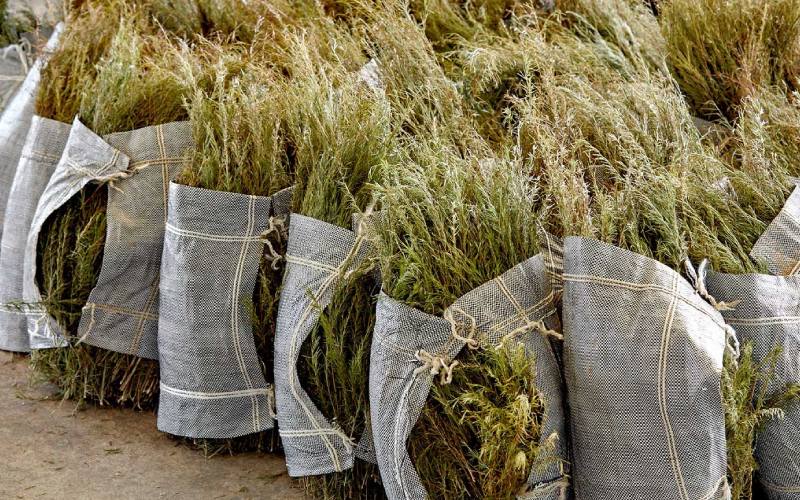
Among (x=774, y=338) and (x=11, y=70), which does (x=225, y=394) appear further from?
(x=11, y=70)

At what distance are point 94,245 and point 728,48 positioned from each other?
6.40 feet

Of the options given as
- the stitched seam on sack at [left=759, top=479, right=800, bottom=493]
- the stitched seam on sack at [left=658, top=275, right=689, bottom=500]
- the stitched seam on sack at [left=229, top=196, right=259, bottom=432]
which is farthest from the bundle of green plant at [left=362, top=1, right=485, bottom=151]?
the stitched seam on sack at [left=759, top=479, right=800, bottom=493]

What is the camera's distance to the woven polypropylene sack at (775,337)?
2.04 meters

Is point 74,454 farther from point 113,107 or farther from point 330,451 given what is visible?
point 113,107

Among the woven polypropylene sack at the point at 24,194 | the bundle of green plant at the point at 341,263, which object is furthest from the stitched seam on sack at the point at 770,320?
the woven polypropylene sack at the point at 24,194

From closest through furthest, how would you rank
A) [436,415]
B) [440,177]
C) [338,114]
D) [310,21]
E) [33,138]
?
1. [436,415]
2. [440,177]
3. [338,114]
4. [33,138]
5. [310,21]

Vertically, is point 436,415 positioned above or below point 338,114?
below

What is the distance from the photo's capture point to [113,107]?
2838 millimetres

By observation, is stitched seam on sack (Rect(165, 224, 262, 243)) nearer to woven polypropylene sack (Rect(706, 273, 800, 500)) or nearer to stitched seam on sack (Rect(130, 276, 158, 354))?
stitched seam on sack (Rect(130, 276, 158, 354))

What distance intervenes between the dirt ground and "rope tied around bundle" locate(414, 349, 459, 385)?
0.68m

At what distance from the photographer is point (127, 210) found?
9.02ft

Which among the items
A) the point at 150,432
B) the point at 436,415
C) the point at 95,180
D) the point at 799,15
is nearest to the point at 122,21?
the point at 95,180

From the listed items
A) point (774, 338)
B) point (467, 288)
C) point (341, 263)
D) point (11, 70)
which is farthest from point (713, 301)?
point (11, 70)

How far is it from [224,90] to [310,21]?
615 mm
